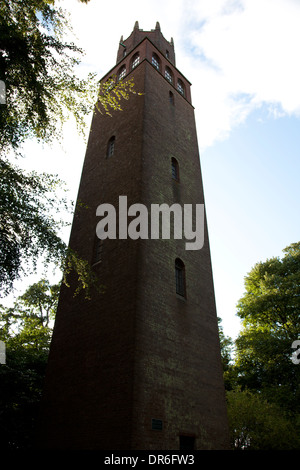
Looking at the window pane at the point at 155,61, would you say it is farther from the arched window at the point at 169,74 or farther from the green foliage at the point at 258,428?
the green foliage at the point at 258,428

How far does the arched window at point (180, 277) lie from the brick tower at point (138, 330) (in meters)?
0.04

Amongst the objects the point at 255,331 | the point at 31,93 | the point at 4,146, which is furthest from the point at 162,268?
the point at 255,331

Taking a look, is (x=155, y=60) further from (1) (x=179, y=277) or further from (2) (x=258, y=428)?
(2) (x=258, y=428)

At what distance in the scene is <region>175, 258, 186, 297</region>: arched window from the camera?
10867mm

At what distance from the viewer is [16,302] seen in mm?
22719

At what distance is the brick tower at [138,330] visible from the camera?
26.1 feet

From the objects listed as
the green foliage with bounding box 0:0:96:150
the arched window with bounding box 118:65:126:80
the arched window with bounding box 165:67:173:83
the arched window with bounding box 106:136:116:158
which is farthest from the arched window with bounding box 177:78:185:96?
the green foliage with bounding box 0:0:96:150

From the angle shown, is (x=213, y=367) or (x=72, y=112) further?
(x=213, y=367)

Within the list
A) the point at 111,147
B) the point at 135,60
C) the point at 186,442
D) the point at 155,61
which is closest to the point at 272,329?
the point at 186,442

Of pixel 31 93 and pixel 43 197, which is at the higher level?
pixel 31 93

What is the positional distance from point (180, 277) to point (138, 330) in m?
3.29

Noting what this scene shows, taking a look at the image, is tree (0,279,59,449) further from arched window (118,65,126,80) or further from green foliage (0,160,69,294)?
arched window (118,65,126,80)

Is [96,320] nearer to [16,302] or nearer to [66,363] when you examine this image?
[66,363]
